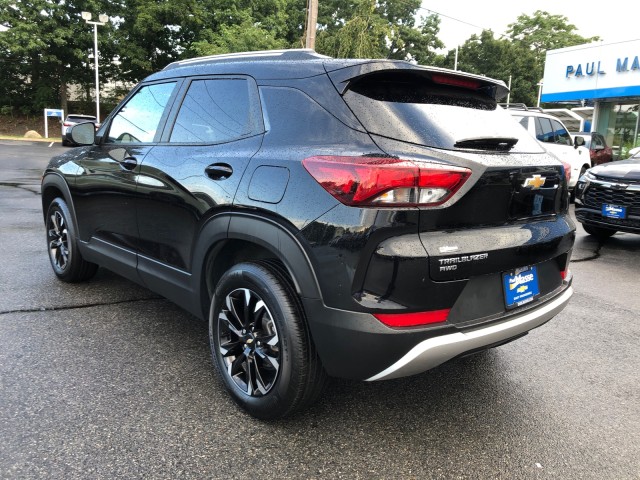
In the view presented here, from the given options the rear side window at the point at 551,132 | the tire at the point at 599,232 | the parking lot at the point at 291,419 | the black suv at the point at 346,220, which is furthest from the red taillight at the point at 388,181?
the rear side window at the point at 551,132

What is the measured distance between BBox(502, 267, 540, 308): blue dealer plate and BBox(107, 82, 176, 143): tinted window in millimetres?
2314

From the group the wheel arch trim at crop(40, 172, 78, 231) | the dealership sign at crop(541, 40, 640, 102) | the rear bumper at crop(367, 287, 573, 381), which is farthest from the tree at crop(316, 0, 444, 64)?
the rear bumper at crop(367, 287, 573, 381)

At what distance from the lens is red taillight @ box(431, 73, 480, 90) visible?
2496mm

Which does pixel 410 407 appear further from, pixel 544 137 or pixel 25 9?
pixel 25 9

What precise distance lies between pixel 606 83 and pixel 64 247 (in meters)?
20.8

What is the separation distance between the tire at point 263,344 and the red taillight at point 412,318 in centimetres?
40

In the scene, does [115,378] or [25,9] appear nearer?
[115,378]

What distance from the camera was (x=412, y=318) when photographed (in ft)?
6.97

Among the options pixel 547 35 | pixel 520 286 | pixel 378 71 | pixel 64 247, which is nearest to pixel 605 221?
pixel 520 286

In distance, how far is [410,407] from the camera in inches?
107

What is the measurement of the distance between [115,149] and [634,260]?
238 inches

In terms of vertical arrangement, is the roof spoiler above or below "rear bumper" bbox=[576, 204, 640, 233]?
above

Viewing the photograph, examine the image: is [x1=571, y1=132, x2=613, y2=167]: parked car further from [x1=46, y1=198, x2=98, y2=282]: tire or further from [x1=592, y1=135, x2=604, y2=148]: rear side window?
[x1=46, y1=198, x2=98, y2=282]: tire

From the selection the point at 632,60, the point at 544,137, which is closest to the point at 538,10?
the point at 632,60
